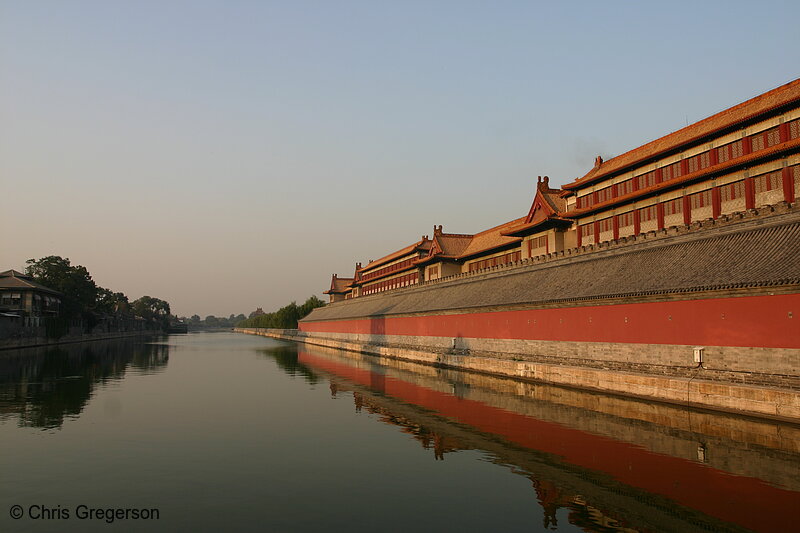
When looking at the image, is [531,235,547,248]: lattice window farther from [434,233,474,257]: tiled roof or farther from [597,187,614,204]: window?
[434,233,474,257]: tiled roof

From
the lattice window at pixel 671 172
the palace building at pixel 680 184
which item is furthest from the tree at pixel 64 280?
the lattice window at pixel 671 172

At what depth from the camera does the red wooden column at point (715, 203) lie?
24688mm

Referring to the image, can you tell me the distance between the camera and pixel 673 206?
27.3 m

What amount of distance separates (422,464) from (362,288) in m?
76.3

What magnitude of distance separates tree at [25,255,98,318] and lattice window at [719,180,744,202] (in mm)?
72676

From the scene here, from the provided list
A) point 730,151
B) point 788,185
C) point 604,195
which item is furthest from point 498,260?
point 788,185

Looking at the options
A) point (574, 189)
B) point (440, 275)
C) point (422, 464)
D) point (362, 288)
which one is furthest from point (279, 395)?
point (362, 288)

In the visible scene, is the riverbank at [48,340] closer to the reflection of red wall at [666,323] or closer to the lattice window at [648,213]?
the reflection of red wall at [666,323]

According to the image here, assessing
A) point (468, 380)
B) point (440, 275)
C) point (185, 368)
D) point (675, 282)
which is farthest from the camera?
point (440, 275)

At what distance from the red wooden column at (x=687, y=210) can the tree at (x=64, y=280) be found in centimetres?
7085

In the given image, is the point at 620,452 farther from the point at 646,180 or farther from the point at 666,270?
the point at 646,180

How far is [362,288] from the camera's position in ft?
289

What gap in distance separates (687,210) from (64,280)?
71323 mm

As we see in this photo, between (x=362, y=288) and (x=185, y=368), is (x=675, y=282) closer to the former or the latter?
(x=185, y=368)
